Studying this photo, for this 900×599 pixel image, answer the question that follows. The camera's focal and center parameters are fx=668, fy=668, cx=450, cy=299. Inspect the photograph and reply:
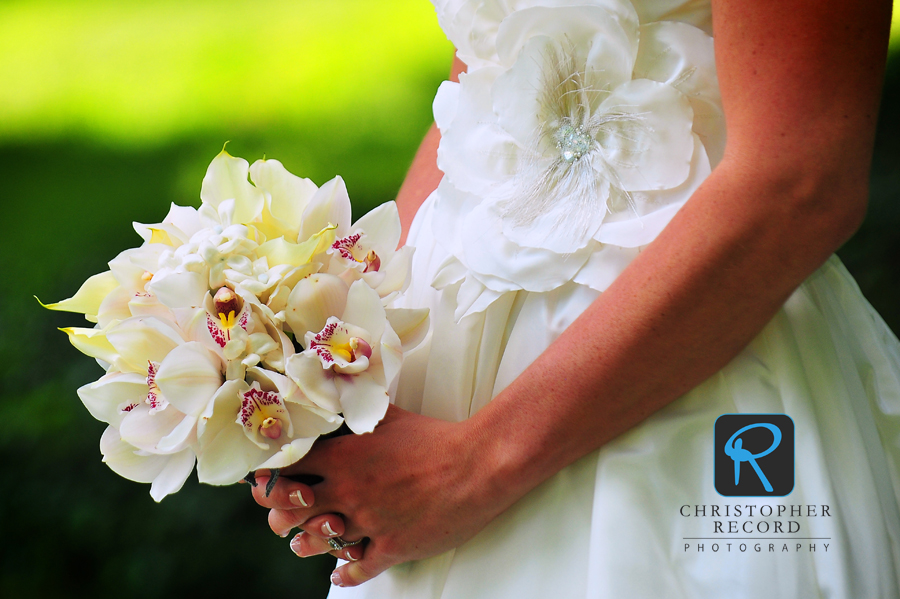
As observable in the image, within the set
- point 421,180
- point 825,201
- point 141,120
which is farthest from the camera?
point 141,120

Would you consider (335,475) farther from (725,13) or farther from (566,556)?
(725,13)

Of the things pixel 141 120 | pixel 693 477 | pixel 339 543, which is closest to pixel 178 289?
pixel 339 543

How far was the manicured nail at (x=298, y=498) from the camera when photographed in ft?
1.74

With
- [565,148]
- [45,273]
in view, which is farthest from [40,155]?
[565,148]

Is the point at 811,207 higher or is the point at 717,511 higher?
the point at 811,207

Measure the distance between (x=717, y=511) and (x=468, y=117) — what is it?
37 centimetres

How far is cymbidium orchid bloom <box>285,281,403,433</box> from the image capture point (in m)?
0.47

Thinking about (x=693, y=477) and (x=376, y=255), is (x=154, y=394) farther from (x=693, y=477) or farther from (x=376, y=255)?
(x=693, y=477)

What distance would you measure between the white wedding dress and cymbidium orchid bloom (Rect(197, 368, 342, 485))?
0.48ft

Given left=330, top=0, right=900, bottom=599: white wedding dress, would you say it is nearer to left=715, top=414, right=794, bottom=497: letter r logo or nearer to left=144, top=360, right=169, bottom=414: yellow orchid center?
left=715, top=414, right=794, bottom=497: letter r logo

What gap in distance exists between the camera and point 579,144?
0.54m

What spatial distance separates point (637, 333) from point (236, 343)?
0.27m


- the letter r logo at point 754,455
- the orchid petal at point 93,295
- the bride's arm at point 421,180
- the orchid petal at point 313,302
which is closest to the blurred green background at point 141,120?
the bride's arm at point 421,180

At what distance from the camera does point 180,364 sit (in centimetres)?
45
